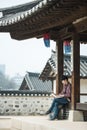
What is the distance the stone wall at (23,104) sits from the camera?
83.1ft

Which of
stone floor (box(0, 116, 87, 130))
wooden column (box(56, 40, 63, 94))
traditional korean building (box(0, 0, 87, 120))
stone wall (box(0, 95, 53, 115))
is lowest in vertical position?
stone wall (box(0, 95, 53, 115))

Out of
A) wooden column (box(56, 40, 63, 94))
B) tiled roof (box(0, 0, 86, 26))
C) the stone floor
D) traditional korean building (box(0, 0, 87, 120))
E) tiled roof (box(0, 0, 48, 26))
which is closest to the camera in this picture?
tiled roof (box(0, 0, 86, 26))

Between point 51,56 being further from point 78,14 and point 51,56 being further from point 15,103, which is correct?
point 78,14

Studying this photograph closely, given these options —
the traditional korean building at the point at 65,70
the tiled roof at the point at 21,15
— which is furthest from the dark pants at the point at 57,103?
the traditional korean building at the point at 65,70

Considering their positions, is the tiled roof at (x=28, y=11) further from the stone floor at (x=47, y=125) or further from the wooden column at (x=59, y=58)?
the stone floor at (x=47, y=125)

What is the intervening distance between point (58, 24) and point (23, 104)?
48.9 feet

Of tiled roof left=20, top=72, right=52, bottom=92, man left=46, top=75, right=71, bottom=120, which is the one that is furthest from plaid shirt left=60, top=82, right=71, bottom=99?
tiled roof left=20, top=72, right=52, bottom=92

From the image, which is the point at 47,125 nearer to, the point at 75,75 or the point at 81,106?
the point at 81,106

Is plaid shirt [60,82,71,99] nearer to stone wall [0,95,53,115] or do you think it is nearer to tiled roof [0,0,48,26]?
tiled roof [0,0,48,26]

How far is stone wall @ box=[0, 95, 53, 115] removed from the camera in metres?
25.3

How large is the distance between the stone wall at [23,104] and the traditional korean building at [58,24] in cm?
1180

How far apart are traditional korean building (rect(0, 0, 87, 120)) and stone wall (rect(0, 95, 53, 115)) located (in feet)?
38.7

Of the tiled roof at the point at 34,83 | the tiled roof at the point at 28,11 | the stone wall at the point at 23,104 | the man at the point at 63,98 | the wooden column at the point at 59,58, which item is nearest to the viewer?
the tiled roof at the point at 28,11

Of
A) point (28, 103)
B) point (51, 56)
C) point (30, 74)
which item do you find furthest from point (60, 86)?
point (30, 74)
